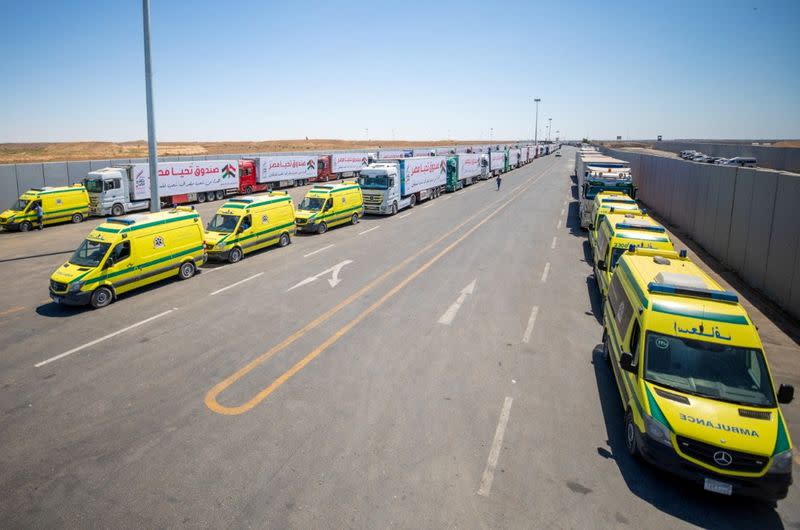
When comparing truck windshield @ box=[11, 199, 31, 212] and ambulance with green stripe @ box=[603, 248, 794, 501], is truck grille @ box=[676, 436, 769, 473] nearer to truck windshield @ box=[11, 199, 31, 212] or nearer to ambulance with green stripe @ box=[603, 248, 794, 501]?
ambulance with green stripe @ box=[603, 248, 794, 501]

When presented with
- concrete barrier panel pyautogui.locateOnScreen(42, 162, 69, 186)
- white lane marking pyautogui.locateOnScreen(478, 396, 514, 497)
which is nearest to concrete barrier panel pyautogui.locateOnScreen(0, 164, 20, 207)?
concrete barrier panel pyautogui.locateOnScreen(42, 162, 69, 186)

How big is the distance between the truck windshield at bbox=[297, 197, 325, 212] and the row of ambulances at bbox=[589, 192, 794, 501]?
743 inches

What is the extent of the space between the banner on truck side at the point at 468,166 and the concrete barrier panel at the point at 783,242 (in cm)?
3225

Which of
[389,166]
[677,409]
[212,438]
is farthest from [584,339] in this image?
[389,166]

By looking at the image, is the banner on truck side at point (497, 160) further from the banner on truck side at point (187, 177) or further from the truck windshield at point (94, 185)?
the truck windshield at point (94, 185)

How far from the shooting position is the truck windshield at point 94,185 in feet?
96.2

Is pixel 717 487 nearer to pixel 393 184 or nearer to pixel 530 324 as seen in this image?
pixel 530 324

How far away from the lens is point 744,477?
6023 millimetres

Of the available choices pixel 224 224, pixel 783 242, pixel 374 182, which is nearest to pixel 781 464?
pixel 783 242

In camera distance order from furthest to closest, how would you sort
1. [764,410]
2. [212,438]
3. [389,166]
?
[389,166]
[212,438]
[764,410]

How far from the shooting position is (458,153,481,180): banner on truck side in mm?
45469

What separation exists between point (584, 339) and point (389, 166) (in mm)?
21391

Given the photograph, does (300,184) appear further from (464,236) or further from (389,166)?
(464,236)

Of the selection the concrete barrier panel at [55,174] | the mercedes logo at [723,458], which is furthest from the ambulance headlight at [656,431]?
the concrete barrier panel at [55,174]
